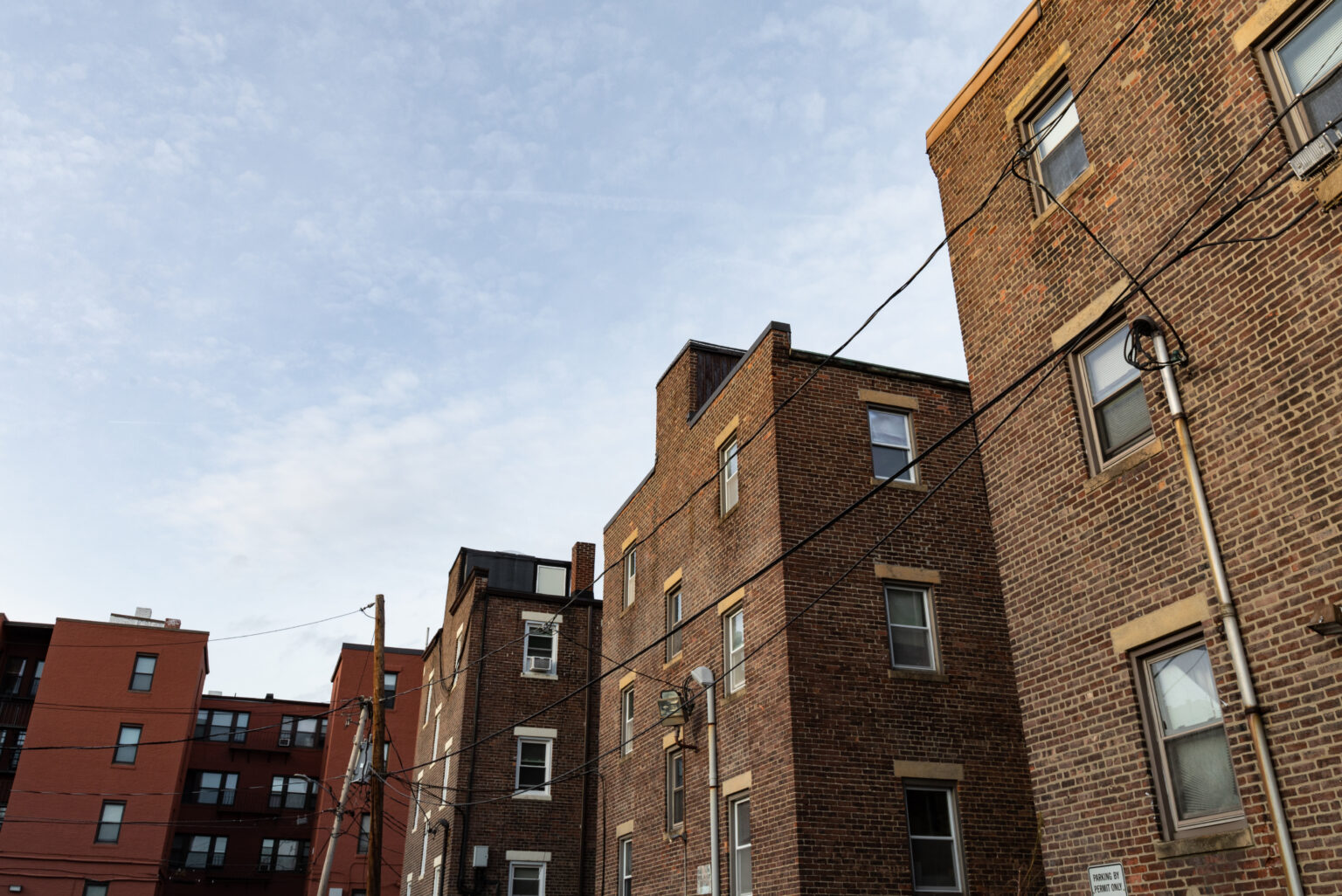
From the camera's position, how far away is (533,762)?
2977cm

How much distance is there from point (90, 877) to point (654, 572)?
34.7 m

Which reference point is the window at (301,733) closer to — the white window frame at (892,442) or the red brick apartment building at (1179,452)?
the white window frame at (892,442)

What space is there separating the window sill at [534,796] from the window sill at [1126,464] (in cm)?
2243

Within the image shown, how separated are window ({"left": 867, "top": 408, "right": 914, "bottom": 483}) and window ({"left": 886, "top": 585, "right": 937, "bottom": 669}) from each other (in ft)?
6.93

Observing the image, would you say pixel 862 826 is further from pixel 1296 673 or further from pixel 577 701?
pixel 577 701

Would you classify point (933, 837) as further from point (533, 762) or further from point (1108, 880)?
point (533, 762)

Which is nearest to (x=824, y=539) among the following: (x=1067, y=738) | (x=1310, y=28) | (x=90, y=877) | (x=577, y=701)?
(x=1067, y=738)

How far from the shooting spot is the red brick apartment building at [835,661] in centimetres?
1533

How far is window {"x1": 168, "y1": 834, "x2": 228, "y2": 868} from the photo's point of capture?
50.8m

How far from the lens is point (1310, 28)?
28.9ft

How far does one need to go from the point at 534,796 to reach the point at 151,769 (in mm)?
24910

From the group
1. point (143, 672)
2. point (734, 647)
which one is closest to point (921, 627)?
point (734, 647)

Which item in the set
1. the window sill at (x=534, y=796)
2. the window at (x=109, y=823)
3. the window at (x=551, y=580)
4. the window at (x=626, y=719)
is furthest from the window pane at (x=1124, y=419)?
the window at (x=109, y=823)

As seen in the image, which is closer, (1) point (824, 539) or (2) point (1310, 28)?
(2) point (1310, 28)
